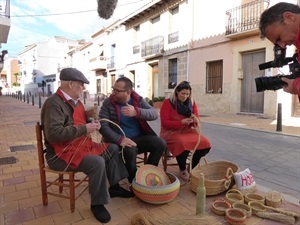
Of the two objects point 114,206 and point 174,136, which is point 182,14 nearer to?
point 174,136

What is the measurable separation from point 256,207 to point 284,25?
167 cm

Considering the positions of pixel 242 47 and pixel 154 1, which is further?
pixel 154 1

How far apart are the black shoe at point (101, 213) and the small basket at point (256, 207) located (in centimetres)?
132

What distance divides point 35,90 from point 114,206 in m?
46.9

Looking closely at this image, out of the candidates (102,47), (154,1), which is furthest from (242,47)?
(102,47)

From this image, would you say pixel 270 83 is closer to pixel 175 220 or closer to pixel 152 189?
pixel 175 220

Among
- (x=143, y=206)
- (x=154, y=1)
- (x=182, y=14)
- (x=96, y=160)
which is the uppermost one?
(x=154, y=1)

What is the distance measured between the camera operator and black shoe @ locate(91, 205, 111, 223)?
5.82 ft

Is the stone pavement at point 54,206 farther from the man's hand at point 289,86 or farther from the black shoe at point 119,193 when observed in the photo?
the man's hand at point 289,86

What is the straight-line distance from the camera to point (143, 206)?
2541mm

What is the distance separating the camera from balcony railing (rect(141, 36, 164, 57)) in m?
16.4

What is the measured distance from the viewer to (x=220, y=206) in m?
2.46

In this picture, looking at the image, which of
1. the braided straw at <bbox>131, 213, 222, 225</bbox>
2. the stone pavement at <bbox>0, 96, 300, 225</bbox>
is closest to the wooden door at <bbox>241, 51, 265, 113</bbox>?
the stone pavement at <bbox>0, 96, 300, 225</bbox>

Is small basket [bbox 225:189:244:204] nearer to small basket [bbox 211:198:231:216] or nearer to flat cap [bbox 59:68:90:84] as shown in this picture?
small basket [bbox 211:198:231:216]
